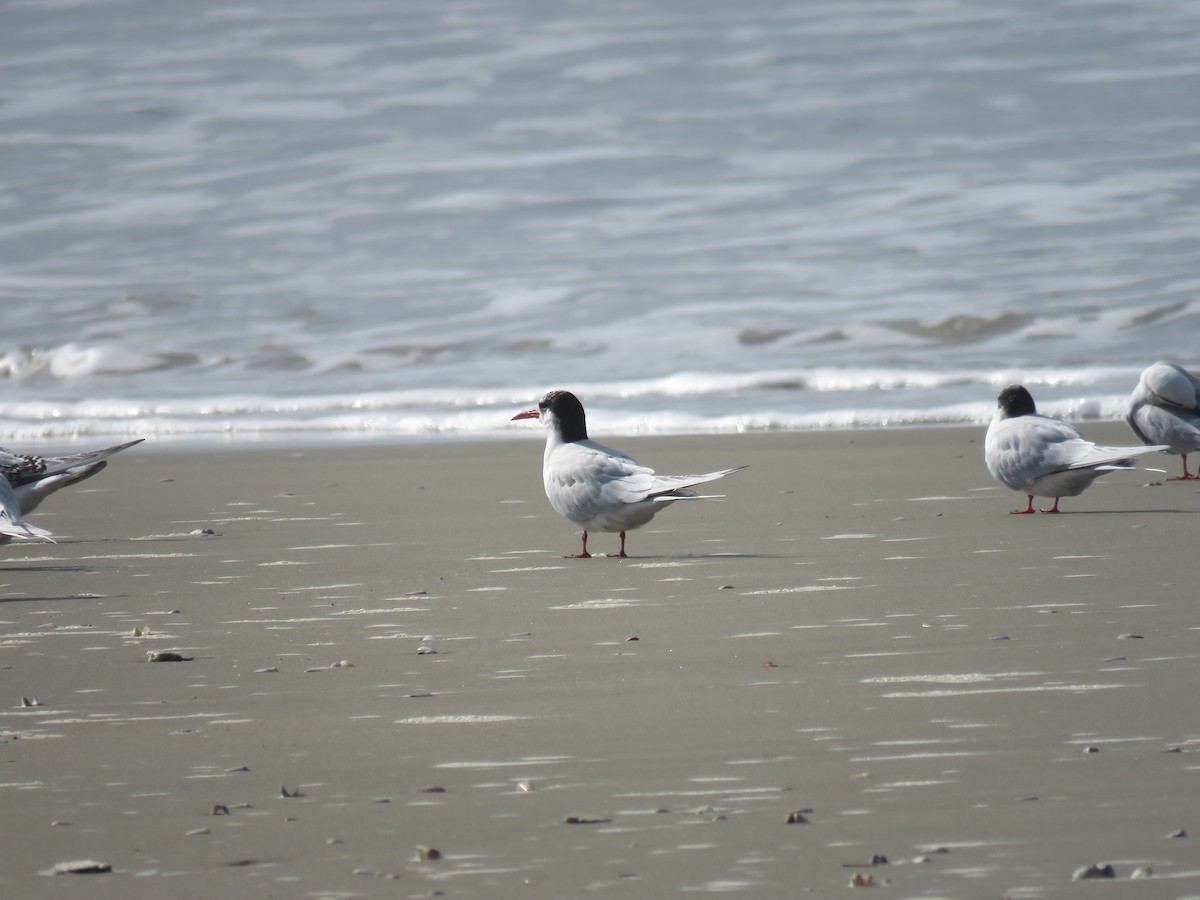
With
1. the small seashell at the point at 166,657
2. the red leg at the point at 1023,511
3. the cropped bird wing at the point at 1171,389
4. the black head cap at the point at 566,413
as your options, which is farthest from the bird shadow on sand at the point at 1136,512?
the small seashell at the point at 166,657

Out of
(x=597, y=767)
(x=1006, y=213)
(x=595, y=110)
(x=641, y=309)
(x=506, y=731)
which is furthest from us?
(x=595, y=110)

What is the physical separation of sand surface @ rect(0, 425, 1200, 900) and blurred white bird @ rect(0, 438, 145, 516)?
0.89ft

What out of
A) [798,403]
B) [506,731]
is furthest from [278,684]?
[798,403]

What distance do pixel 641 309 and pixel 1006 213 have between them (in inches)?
239

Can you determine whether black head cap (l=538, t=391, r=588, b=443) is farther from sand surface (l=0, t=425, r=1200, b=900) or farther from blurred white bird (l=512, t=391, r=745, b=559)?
sand surface (l=0, t=425, r=1200, b=900)

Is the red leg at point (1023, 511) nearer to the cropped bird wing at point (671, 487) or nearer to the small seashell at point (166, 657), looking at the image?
the cropped bird wing at point (671, 487)

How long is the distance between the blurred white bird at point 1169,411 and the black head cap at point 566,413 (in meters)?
3.52

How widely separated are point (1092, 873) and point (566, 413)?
516 cm

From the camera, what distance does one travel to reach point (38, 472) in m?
7.59

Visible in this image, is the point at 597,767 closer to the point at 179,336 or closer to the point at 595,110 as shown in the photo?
the point at 179,336

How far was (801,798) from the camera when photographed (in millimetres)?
3031

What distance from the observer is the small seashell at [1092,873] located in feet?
8.26

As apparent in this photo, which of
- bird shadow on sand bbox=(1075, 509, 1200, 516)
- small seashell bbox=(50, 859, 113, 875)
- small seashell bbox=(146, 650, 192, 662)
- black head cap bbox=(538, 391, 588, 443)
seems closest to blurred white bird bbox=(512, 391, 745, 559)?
black head cap bbox=(538, 391, 588, 443)

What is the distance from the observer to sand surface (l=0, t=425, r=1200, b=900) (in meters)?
2.71
